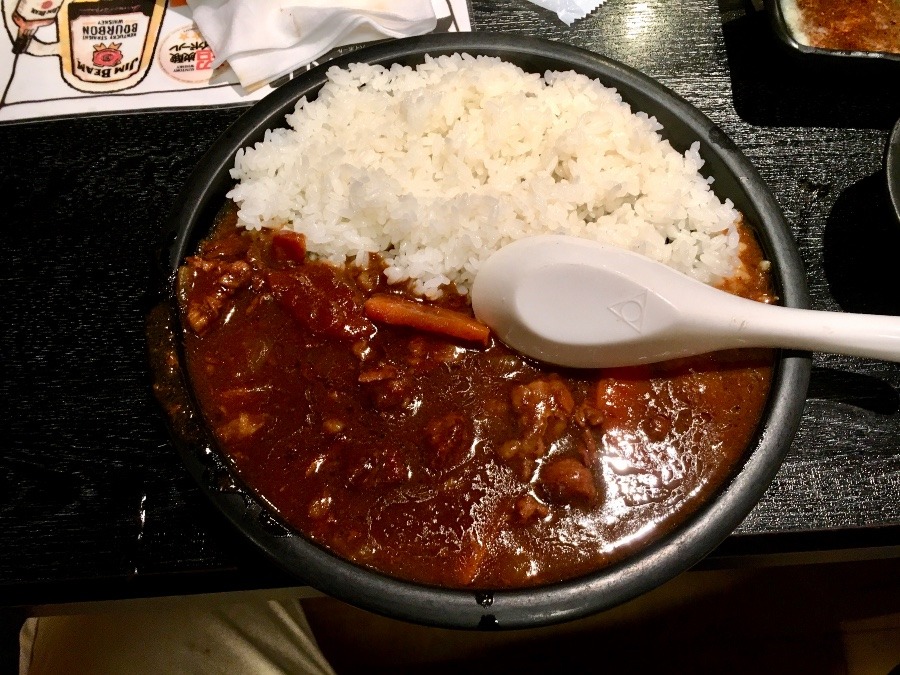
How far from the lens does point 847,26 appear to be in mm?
2447

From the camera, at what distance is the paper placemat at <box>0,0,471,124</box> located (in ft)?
8.25

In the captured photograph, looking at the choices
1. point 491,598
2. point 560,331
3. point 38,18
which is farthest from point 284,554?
point 38,18

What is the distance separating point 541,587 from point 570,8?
8.05ft

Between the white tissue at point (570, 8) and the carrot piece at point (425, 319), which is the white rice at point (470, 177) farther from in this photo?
the white tissue at point (570, 8)

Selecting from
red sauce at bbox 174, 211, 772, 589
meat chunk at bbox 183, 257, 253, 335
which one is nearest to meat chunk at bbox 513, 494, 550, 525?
red sauce at bbox 174, 211, 772, 589

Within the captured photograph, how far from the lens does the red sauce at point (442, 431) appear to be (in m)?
1.57

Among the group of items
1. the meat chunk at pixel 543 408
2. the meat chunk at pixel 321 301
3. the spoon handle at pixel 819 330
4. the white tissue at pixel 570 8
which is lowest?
the meat chunk at pixel 543 408

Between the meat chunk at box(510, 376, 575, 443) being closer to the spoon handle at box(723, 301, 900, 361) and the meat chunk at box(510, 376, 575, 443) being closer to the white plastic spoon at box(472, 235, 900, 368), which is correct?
the white plastic spoon at box(472, 235, 900, 368)

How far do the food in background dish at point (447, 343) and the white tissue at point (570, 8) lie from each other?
729 millimetres

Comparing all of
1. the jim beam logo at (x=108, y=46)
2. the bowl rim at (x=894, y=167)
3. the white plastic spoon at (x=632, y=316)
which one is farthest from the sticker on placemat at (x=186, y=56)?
the bowl rim at (x=894, y=167)

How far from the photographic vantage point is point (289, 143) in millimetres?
2094

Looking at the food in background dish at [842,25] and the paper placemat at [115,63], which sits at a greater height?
the paper placemat at [115,63]

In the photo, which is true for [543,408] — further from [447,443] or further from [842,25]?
[842,25]

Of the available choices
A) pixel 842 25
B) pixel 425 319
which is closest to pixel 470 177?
pixel 425 319
